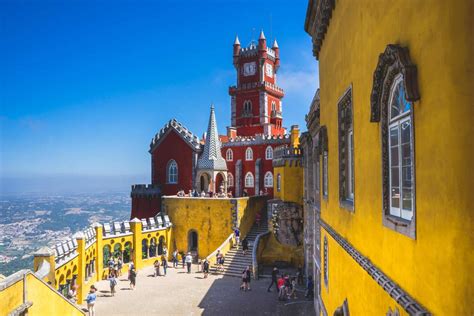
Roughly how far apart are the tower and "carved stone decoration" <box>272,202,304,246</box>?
1539 centimetres

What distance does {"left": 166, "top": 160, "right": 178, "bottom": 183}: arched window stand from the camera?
3350 centimetres

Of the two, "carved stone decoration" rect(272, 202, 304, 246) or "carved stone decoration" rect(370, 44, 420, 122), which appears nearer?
"carved stone decoration" rect(370, 44, 420, 122)

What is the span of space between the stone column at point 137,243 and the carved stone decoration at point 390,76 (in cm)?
2260

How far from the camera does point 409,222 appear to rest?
3600mm

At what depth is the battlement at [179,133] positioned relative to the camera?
32.7m

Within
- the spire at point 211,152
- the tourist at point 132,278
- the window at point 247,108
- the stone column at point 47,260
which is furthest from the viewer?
the window at point 247,108

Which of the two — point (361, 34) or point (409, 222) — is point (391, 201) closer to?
point (409, 222)

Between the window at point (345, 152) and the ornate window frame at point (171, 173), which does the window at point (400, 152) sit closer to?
the window at point (345, 152)

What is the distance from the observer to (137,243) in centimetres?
2503

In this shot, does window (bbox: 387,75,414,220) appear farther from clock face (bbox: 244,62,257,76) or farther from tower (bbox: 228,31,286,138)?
clock face (bbox: 244,62,257,76)

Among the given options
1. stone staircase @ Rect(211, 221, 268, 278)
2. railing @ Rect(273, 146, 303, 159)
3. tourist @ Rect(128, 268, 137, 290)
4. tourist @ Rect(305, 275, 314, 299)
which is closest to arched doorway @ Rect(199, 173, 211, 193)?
railing @ Rect(273, 146, 303, 159)

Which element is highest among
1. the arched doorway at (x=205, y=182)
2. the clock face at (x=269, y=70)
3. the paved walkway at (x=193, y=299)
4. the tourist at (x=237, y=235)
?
the clock face at (x=269, y=70)

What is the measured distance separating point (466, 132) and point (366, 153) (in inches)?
105

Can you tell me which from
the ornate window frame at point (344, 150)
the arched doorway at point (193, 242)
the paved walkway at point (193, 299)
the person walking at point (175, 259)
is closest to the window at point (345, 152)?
the ornate window frame at point (344, 150)
